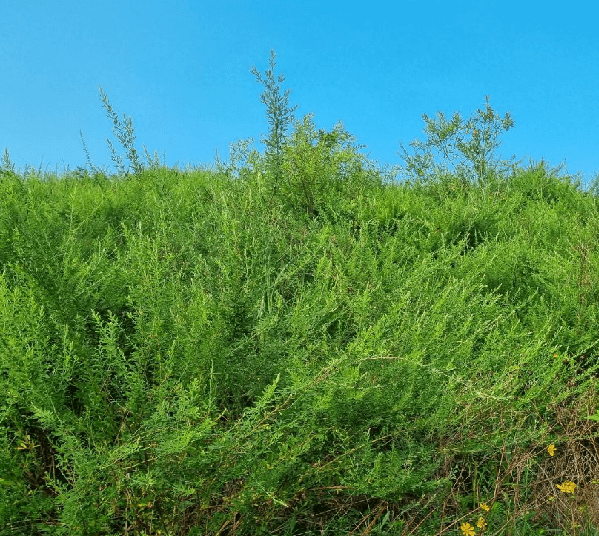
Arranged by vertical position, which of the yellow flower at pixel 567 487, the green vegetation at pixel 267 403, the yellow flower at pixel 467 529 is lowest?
the yellow flower at pixel 567 487

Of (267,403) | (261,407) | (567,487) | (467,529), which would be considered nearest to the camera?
(261,407)

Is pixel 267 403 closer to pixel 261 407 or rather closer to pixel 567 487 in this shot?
pixel 261 407

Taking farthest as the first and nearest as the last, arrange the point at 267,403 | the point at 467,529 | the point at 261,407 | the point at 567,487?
the point at 567,487
the point at 467,529
the point at 267,403
the point at 261,407

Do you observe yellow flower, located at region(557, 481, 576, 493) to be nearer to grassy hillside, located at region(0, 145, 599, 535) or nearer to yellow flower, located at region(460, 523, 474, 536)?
grassy hillside, located at region(0, 145, 599, 535)

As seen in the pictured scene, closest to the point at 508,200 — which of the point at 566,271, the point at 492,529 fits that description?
the point at 566,271

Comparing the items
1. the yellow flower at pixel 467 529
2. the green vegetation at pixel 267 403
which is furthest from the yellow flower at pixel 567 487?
the yellow flower at pixel 467 529

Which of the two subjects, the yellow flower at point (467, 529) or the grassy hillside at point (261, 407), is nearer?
the grassy hillside at point (261, 407)

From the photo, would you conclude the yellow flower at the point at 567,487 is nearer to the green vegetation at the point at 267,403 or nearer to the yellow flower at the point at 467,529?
the green vegetation at the point at 267,403

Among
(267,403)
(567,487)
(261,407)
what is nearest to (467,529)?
(567,487)

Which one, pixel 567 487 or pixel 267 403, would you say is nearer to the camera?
pixel 267 403

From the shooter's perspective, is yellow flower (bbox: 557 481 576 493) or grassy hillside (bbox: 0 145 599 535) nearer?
grassy hillside (bbox: 0 145 599 535)

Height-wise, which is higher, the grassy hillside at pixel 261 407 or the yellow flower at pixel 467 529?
the grassy hillside at pixel 261 407

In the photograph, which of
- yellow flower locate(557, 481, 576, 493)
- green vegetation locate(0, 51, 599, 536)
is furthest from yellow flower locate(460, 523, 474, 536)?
yellow flower locate(557, 481, 576, 493)

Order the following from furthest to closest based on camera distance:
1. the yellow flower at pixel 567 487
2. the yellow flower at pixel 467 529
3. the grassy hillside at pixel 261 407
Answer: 1. the yellow flower at pixel 567 487
2. the yellow flower at pixel 467 529
3. the grassy hillside at pixel 261 407
